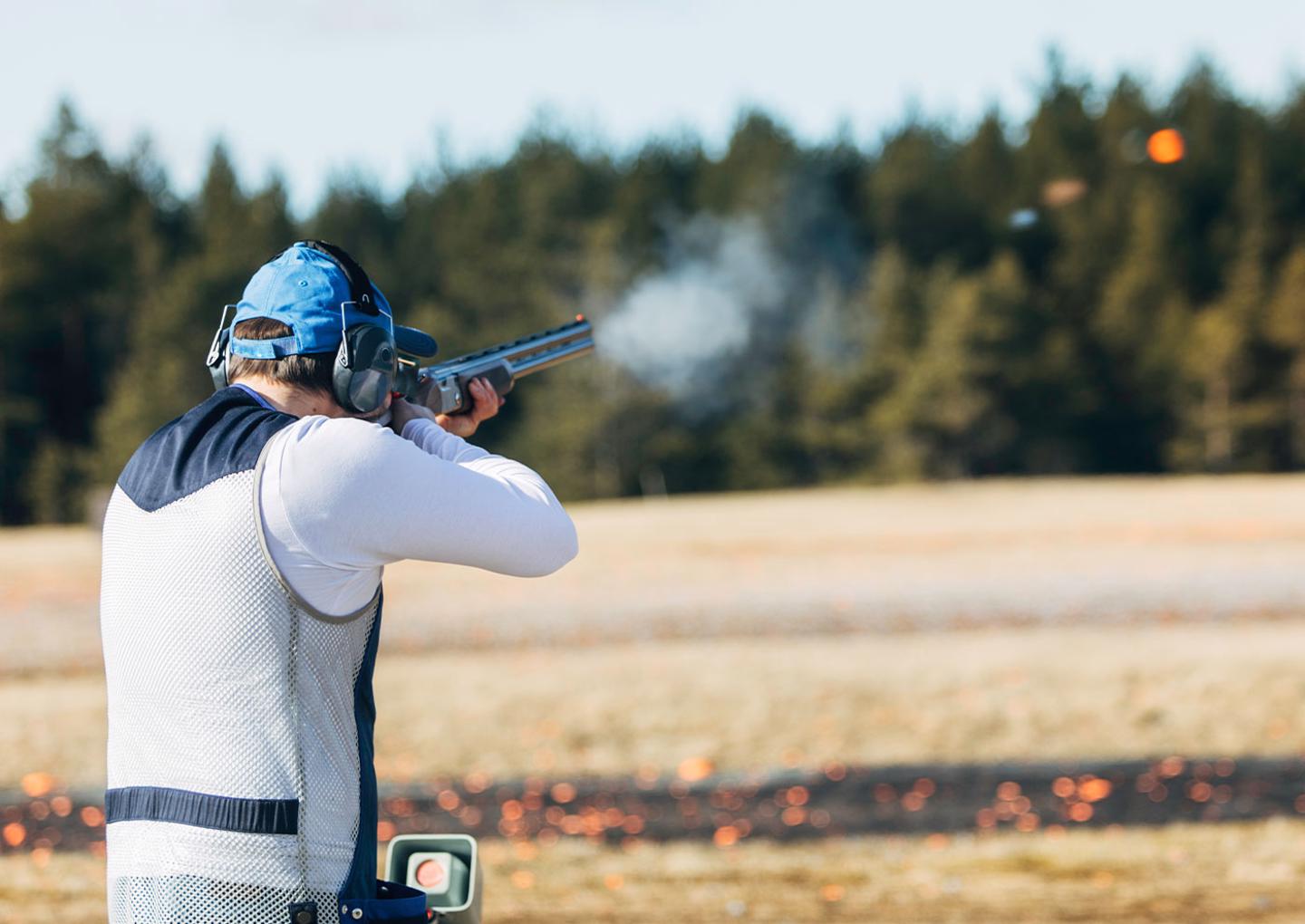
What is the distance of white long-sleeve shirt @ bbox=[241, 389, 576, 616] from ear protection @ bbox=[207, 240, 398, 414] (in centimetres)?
19

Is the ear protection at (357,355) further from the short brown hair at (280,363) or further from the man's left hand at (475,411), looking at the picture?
the man's left hand at (475,411)

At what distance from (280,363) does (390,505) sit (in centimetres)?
36

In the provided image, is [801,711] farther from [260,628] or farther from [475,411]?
[260,628]

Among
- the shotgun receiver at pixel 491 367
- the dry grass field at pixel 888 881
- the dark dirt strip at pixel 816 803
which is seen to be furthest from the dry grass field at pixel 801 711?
the shotgun receiver at pixel 491 367

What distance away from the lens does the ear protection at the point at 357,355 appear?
2227 mm

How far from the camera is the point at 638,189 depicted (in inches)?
2242

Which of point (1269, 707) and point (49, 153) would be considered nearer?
point (1269, 707)

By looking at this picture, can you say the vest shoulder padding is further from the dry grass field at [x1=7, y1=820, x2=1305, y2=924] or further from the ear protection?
the dry grass field at [x1=7, y1=820, x2=1305, y2=924]

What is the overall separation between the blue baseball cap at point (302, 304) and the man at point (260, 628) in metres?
0.09

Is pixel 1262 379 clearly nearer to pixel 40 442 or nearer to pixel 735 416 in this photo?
pixel 735 416

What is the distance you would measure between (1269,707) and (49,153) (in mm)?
56282

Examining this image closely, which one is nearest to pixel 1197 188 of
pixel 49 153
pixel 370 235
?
pixel 370 235

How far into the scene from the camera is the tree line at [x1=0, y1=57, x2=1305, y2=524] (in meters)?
50.6

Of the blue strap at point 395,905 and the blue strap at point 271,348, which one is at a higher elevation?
the blue strap at point 271,348
